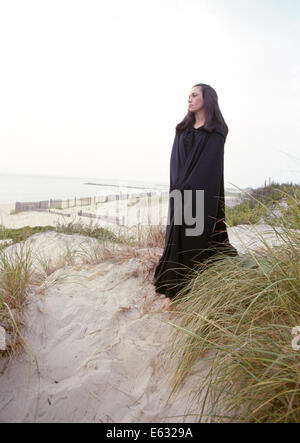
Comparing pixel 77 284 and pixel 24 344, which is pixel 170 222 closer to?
pixel 77 284

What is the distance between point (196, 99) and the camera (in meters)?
2.87

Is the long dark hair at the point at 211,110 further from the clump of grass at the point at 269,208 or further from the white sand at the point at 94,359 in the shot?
the white sand at the point at 94,359

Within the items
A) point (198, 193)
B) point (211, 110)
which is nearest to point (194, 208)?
point (198, 193)

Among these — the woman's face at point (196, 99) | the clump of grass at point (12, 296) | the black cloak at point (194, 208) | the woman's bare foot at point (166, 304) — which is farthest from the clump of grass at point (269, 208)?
the clump of grass at point (12, 296)

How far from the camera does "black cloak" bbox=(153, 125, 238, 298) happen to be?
2.82m

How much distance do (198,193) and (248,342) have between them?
1457 millimetres

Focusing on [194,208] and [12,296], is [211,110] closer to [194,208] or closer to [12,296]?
[194,208]

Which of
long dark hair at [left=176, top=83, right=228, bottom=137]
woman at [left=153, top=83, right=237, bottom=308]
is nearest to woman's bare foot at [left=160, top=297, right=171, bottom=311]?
woman at [left=153, top=83, right=237, bottom=308]

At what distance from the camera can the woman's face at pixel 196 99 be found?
2.87 m

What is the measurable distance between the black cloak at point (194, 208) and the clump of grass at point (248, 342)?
0.53ft

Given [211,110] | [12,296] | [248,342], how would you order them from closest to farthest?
1. [248,342]
2. [12,296]
3. [211,110]

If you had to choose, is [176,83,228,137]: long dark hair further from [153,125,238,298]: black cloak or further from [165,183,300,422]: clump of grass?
[165,183,300,422]: clump of grass

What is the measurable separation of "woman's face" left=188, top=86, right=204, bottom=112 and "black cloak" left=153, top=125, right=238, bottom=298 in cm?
18
